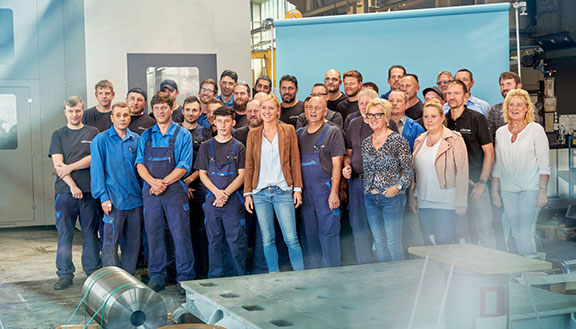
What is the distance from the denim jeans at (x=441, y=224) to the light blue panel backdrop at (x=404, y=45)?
1.71 metres

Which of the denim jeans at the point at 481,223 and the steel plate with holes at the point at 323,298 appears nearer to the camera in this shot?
the steel plate with holes at the point at 323,298

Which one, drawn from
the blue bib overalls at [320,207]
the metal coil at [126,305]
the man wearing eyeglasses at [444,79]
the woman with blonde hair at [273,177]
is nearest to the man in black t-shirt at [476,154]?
the man wearing eyeglasses at [444,79]

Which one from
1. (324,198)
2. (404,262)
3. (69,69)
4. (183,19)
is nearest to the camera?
(404,262)

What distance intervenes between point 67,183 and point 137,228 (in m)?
0.63

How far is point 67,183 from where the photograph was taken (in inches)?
Answer: 177

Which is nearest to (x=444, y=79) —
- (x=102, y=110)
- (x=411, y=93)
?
(x=411, y=93)

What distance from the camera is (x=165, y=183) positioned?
4.25 m

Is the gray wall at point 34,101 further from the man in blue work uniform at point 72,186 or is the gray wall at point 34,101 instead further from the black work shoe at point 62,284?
the black work shoe at point 62,284

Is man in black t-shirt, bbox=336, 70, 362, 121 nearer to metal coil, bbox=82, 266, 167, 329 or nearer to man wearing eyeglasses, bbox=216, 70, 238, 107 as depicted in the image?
man wearing eyeglasses, bbox=216, 70, 238, 107

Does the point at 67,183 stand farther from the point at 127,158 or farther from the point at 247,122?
the point at 247,122

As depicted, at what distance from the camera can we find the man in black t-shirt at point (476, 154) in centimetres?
434

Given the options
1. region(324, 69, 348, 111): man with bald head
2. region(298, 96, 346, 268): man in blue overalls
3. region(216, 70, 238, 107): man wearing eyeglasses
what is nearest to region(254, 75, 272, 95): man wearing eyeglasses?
region(216, 70, 238, 107): man wearing eyeglasses

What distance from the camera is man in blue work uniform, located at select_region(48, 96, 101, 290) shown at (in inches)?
178

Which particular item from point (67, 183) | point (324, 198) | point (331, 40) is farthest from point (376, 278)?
point (331, 40)
